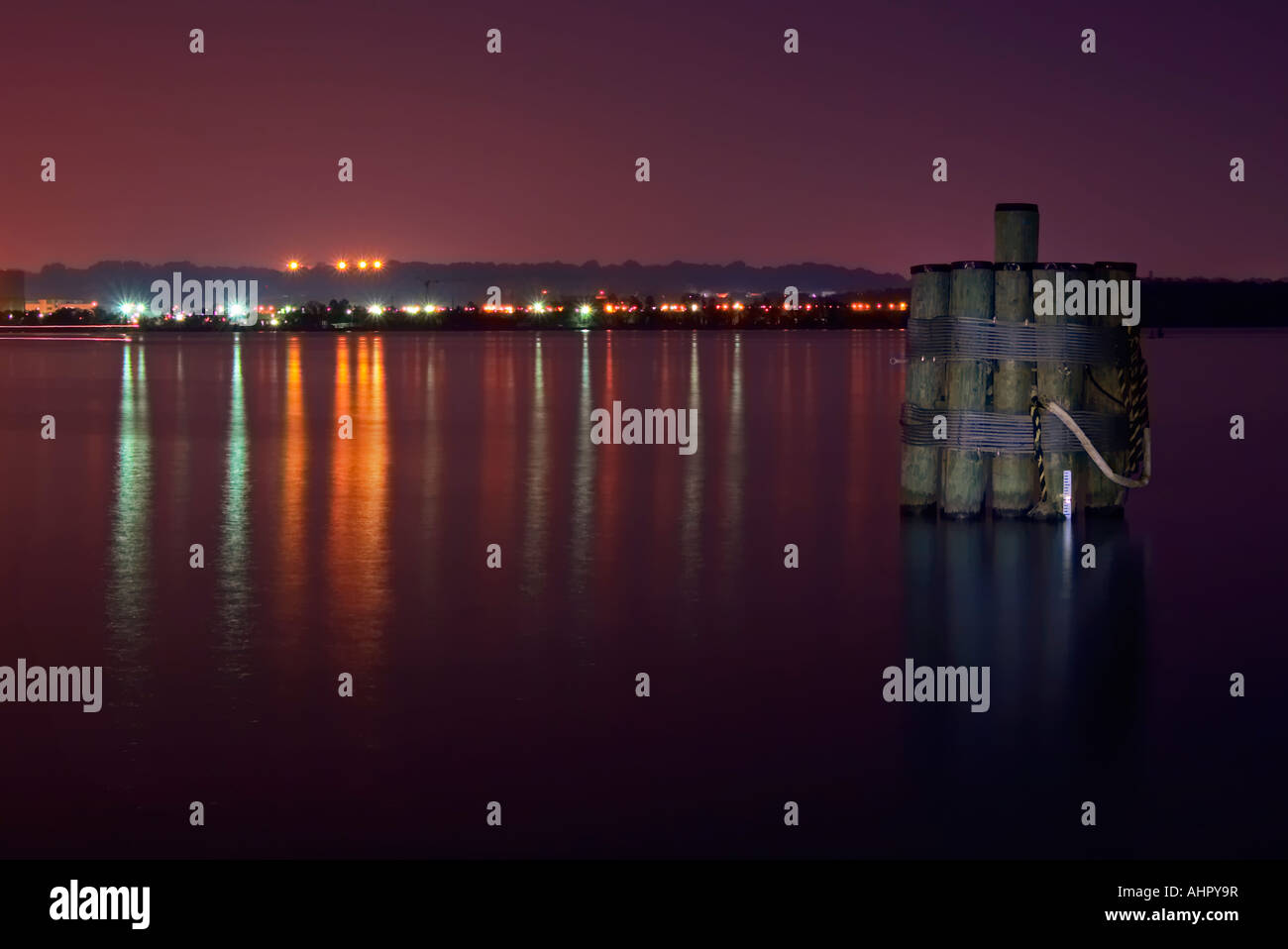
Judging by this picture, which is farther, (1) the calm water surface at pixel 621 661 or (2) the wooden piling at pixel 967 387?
(2) the wooden piling at pixel 967 387

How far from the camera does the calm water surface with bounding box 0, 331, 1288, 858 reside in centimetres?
609

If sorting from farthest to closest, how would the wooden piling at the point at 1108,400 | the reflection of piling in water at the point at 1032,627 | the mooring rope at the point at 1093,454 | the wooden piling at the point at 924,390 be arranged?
the wooden piling at the point at 924,390 < the wooden piling at the point at 1108,400 < the mooring rope at the point at 1093,454 < the reflection of piling in water at the point at 1032,627

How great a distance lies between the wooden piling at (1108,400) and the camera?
13.9m

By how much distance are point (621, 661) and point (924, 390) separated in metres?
6.40

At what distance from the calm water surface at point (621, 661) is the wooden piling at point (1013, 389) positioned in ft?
1.32

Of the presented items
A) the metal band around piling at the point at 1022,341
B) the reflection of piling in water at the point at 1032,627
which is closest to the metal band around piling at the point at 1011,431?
the metal band around piling at the point at 1022,341

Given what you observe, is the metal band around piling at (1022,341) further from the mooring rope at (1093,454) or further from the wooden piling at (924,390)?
the mooring rope at (1093,454)

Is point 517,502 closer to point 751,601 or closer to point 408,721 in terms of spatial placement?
point 751,601

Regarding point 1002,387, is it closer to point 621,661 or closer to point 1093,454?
point 1093,454

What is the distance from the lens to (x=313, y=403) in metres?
31.2

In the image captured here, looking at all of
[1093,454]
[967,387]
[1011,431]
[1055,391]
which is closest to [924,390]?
[967,387]

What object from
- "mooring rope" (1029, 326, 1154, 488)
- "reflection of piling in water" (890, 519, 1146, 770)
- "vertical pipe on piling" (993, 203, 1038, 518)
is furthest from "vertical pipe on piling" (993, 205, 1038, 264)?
"reflection of piling in water" (890, 519, 1146, 770)
